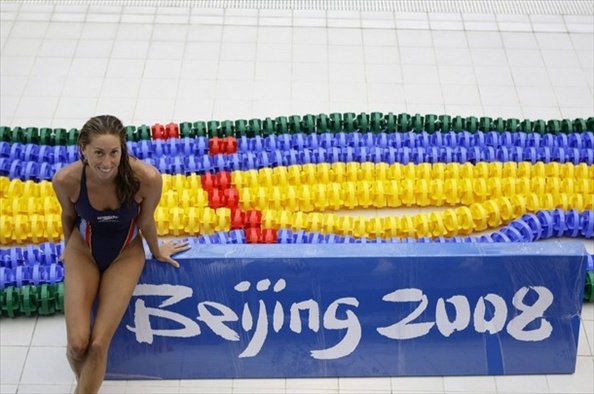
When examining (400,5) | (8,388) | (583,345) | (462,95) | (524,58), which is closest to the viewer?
(8,388)

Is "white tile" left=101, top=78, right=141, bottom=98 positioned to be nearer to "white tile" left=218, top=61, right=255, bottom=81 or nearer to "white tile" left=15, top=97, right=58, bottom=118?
"white tile" left=15, top=97, right=58, bottom=118

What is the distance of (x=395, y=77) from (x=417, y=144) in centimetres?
91

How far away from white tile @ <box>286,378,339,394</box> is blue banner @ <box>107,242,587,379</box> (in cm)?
3

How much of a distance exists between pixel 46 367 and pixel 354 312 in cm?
133

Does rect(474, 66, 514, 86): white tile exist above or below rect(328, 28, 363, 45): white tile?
below

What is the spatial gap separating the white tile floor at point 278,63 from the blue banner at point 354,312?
6.29 ft

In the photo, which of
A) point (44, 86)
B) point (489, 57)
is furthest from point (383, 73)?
point (44, 86)

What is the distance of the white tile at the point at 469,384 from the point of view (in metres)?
4.07

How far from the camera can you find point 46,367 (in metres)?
4.14

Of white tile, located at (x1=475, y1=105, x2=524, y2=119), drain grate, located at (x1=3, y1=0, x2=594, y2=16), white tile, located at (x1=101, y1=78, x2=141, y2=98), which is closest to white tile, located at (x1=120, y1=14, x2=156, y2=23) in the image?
drain grate, located at (x1=3, y1=0, x2=594, y2=16)

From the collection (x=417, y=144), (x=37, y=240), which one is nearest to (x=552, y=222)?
(x=417, y=144)

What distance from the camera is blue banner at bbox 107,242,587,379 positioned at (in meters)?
3.79

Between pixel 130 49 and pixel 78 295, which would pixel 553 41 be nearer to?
pixel 130 49

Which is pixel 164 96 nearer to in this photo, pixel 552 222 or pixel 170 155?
pixel 170 155
